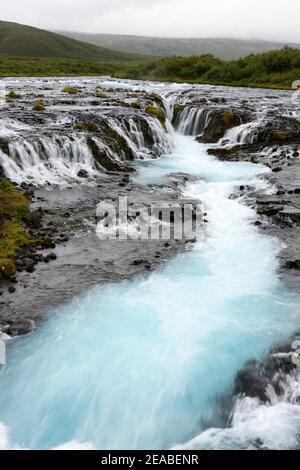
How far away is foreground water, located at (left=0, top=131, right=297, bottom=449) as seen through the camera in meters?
11.0

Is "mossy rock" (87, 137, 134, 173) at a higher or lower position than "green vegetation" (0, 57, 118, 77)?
lower

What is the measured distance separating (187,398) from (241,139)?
101 feet

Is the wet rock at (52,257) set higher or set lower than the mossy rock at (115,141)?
lower

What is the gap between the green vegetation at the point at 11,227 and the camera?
17.1 meters

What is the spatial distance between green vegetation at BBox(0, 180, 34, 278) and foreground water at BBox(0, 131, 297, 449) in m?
3.43

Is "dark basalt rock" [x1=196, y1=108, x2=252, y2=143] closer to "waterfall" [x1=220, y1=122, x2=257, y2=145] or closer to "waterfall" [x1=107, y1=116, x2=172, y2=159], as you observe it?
"waterfall" [x1=220, y1=122, x2=257, y2=145]

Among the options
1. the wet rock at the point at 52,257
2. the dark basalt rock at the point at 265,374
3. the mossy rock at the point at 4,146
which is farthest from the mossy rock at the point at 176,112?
the dark basalt rock at the point at 265,374

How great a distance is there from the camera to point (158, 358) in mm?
13117

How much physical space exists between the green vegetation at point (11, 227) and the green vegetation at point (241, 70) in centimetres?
6276

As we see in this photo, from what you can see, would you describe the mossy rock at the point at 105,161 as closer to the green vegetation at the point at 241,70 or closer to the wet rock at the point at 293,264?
the wet rock at the point at 293,264

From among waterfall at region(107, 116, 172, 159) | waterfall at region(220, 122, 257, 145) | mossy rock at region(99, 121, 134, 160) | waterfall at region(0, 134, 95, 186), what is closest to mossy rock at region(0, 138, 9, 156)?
waterfall at region(0, 134, 95, 186)

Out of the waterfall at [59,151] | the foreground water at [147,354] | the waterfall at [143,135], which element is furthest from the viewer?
the waterfall at [143,135]
